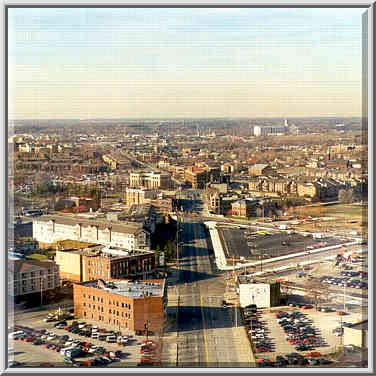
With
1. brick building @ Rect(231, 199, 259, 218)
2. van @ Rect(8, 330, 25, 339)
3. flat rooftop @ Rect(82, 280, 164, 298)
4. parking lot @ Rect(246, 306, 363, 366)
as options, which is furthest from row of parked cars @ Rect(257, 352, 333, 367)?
brick building @ Rect(231, 199, 259, 218)

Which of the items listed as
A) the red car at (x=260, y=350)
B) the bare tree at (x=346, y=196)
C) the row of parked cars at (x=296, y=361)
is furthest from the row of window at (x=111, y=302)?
the bare tree at (x=346, y=196)

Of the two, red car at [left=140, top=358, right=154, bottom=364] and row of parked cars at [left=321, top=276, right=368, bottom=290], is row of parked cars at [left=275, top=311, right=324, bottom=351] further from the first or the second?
red car at [left=140, top=358, right=154, bottom=364]

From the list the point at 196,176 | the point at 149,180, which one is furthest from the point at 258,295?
the point at 196,176

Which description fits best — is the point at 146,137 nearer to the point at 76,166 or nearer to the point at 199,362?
the point at 76,166

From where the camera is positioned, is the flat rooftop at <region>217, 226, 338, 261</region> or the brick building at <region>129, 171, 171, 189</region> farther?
the brick building at <region>129, 171, 171, 189</region>

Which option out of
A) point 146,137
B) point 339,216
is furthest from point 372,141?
point 146,137

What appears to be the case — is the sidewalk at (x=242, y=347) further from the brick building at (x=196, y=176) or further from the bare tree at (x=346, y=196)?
the brick building at (x=196, y=176)
